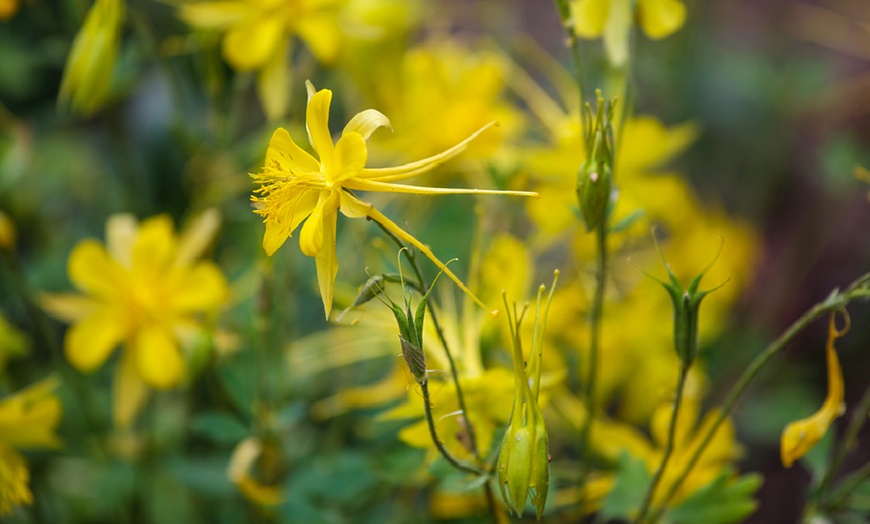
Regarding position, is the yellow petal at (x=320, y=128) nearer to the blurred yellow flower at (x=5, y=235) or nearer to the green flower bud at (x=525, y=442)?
the green flower bud at (x=525, y=442)

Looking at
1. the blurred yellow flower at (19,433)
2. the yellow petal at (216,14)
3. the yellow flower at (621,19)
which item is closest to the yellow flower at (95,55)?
the yellow petal at (216,14)

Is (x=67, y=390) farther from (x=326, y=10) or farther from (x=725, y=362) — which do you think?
(x=725, y=362)

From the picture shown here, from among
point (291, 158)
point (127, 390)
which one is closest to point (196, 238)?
point (127, 390)

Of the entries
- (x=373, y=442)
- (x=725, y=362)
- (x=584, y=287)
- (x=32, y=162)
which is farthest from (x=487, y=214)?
(x=32, y=162)

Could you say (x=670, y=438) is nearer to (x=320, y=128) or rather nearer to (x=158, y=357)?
(x=320, y=128)

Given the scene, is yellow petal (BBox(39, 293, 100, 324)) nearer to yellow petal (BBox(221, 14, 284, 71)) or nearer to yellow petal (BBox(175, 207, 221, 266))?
yellow petal (BBox(175, 207, 221, 266))
